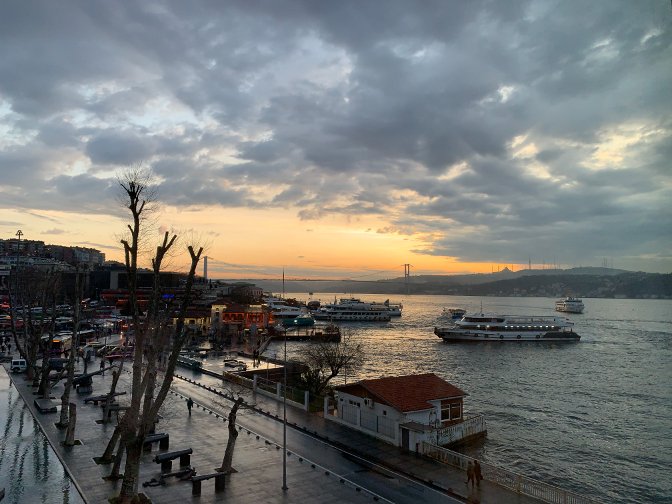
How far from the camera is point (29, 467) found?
15.2 meters

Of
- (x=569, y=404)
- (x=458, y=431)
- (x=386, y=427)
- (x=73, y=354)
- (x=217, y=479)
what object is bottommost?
(x=569, y=404)

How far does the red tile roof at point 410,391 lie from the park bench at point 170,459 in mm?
8133

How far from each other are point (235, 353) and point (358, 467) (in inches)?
1439

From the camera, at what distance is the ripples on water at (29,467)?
1309 cm

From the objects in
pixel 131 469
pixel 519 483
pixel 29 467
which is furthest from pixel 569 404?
pixel 29 467

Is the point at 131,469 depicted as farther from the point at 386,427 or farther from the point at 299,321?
the point at 299,321

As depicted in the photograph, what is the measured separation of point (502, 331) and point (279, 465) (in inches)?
2806

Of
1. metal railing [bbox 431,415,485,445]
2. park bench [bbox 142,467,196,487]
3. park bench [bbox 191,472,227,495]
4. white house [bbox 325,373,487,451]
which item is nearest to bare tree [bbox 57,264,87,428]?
park bench [bbox 142,467,196,487]

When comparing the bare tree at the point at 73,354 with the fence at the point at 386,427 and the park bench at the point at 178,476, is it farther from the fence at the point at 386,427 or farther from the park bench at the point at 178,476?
the fence at the point at 386,427

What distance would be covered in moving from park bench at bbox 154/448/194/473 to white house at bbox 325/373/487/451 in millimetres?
8003

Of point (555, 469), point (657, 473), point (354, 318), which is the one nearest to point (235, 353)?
point (555, 469)

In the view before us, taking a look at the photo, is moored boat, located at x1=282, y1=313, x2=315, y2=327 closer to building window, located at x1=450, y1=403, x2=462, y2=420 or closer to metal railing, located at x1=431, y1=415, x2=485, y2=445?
metal railing, located at x1=431, y1=415, x2=485, y2=445

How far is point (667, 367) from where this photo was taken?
5366 cm

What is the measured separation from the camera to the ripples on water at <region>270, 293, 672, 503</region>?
853 inches
